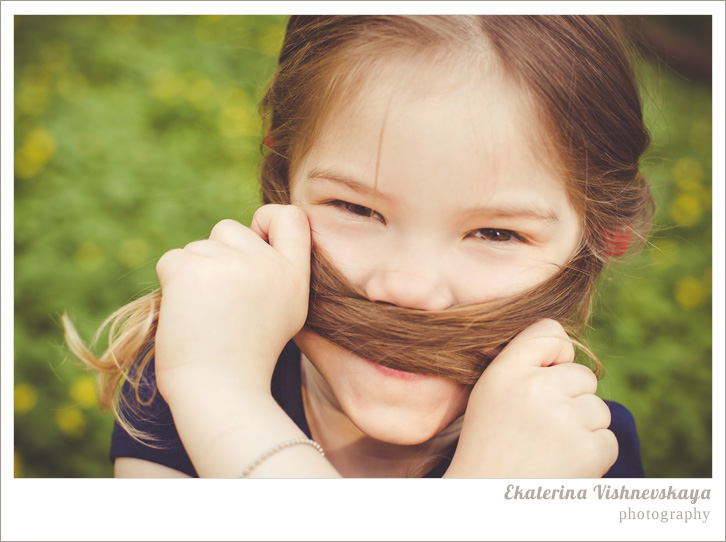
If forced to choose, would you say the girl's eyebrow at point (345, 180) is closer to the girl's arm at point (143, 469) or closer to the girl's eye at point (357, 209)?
the girl's eye at point (357, 209)

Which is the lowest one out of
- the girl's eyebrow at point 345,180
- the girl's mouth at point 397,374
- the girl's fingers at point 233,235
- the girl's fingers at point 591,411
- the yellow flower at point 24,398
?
the yellow flower at point 24,398

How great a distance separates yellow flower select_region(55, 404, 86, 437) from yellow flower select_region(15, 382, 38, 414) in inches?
4.0

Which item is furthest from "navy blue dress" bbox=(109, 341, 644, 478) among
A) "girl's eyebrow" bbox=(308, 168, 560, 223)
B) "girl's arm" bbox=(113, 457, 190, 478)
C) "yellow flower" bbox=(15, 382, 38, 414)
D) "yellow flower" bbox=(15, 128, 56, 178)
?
"yellow flower" bbox=(15, 128, 56, 178)

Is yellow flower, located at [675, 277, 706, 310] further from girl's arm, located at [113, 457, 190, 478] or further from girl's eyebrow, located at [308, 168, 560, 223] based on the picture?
girl's arm, located at [113, 457, 190, 478]

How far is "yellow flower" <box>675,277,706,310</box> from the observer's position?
2.87 metres

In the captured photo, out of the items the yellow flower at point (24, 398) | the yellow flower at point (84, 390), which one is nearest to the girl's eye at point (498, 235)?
the yellow flower at point (84, 390)

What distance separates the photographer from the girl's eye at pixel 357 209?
119 centimetres

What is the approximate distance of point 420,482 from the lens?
1207 millimetres

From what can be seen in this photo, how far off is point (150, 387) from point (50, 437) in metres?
0.82

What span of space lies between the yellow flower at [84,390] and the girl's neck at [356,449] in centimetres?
112

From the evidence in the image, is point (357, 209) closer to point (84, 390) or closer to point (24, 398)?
point (84, 390)

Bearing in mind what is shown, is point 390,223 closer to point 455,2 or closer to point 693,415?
point 455,2

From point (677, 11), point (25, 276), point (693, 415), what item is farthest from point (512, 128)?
point (25, 276)

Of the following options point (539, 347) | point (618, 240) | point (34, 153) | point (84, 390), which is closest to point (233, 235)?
point (539, 347)
